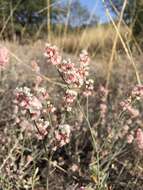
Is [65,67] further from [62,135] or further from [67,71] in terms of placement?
[62,135]

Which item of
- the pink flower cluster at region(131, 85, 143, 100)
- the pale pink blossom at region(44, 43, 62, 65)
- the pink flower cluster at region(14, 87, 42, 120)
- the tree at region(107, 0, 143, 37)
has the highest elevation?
the pale pink blossom at region(44, 43, 62, 65)

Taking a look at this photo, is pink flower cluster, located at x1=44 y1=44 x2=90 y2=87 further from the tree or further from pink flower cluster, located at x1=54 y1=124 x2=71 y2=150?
the tree

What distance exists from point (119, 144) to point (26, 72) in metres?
2.67

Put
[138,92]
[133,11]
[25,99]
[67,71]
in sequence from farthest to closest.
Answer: [133,11] → [138,92] → [67,71] → [25,99]

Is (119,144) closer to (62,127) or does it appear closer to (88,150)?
(88,150)

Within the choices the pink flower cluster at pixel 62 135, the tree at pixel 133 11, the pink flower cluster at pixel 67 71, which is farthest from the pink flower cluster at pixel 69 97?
the tree at pixel 133 11

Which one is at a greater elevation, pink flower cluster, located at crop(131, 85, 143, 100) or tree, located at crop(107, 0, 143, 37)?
pink flower cluster, located at crop(131, 85, 143, 100)

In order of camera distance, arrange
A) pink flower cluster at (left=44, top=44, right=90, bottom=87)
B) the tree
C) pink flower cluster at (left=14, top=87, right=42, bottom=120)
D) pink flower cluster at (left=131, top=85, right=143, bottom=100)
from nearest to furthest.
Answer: pink flower cluster at (left=14, top=87, right=42, bottom=120)
pink flower cluster at (left=44, top=44, right=90, bottom=87)
pink flower cluster at (left=131, top=85, right=143, bottom=100)
the tree

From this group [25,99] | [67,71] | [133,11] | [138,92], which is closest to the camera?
[25,99]

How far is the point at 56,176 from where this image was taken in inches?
121

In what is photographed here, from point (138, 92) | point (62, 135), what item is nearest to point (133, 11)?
point (138, 92)

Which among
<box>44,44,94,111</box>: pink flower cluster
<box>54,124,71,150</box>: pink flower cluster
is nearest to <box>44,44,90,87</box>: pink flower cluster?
<box>44,44,94,111</box>: pink flower cluster

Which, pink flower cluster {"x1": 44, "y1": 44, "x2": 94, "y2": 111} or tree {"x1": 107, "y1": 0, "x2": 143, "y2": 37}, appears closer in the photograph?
pink flower cluster {"x1": 44, "y1": 44, "x2": 94, "y2": 111}

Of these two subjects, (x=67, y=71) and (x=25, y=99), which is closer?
(x=25, y=99)
